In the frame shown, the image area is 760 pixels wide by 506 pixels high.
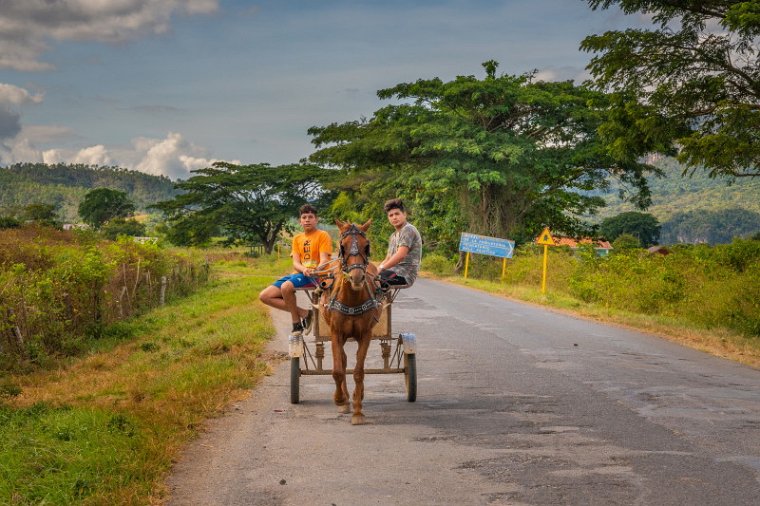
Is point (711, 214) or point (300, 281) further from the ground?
point (711, 214)

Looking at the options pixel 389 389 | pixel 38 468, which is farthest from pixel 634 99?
pixel 38 468

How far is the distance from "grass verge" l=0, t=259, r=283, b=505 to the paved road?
31 centimetres

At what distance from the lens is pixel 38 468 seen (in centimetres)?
581

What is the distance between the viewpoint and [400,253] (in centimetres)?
808

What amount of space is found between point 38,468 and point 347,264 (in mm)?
3132

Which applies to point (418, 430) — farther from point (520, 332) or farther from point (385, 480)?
point (520, 332)

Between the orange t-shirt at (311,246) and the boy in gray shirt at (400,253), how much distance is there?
2.92 ft

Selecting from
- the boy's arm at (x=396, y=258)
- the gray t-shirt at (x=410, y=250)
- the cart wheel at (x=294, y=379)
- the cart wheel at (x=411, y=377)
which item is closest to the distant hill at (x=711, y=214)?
the gray t-shirt at (x=410, y=250)

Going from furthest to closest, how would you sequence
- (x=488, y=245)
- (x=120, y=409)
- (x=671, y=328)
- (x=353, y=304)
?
(x=488, y=245), (x=671, y=328), (x=120, y=409), (x=353, y=304)

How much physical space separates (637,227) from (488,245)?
232ft

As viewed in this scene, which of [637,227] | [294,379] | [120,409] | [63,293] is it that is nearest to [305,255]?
[294,379]

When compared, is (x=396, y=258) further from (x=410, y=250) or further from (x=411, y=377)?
(x=411, y=377)

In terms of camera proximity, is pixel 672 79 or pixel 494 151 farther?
pixel 494 151

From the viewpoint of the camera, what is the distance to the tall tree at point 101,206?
318 feet
